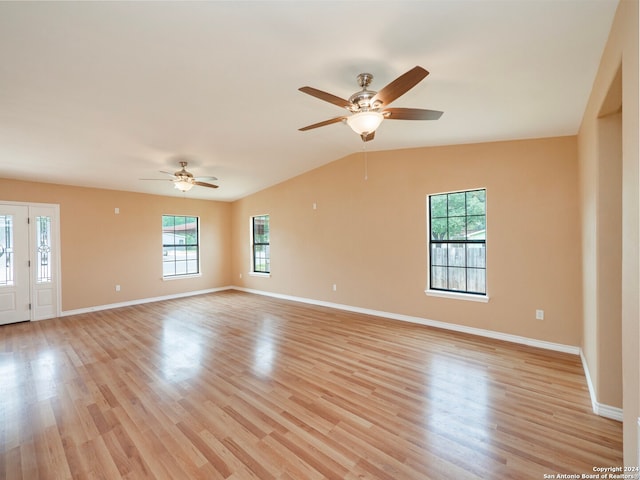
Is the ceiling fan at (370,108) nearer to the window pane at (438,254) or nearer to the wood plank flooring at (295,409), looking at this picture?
the wood plank flooring at (295,409)

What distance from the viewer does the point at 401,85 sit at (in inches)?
74.2

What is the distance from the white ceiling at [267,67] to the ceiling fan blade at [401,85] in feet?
1.12

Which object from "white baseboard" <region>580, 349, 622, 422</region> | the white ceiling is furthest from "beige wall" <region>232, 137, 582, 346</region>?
"white baseboard" <region>580, 349, 622, 422</region>

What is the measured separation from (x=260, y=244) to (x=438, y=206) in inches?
184

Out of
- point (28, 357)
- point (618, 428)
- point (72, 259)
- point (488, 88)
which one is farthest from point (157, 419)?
point (72, 259)

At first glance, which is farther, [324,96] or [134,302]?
[134,302]

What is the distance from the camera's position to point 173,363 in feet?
10.7

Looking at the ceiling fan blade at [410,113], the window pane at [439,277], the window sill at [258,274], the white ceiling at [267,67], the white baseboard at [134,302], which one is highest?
the white ceiling at [267,67]

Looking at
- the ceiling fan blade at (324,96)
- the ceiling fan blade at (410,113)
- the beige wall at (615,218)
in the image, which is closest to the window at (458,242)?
the beige wall at (615,218)

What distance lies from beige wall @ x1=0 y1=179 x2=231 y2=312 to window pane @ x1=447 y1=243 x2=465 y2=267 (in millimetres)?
6131

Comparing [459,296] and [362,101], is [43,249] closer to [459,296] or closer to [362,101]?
[362,101]

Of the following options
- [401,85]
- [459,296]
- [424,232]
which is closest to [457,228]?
[424,232]

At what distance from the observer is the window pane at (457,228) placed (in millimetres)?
4252

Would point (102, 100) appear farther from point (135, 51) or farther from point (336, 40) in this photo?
point (336, 40)
